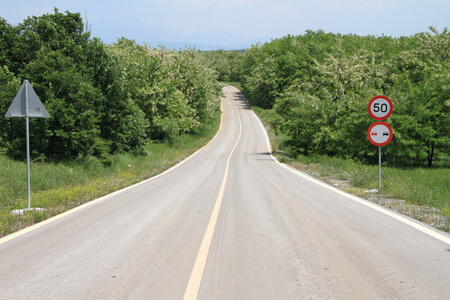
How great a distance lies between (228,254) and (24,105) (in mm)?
6411

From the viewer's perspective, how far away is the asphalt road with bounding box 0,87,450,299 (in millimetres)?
4035

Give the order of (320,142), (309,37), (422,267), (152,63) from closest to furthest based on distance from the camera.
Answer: (422,267)
(320,142)
(152,63)
(309,37)

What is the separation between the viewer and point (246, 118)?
78812 millimetres

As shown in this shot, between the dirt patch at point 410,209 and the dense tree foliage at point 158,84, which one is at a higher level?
the dense tree foliage at point 158,84

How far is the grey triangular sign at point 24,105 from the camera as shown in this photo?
8500mm

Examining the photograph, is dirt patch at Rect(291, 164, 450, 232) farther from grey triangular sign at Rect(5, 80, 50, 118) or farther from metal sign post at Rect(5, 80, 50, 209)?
grey triangular sign at Rect(5, 80, 50, 118)

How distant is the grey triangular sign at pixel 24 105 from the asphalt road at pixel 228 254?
8.55 ft

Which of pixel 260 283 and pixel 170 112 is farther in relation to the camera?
pixel 170 112

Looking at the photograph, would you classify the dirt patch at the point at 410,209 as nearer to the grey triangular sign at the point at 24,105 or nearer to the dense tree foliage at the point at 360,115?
the grey triangular sign at the point at 24,105

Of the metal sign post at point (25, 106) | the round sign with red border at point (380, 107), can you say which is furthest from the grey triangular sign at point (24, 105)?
the round sign with red border at point (380, 107)

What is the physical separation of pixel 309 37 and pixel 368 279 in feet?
335

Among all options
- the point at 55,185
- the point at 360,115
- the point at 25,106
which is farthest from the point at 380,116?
the point at 360,115

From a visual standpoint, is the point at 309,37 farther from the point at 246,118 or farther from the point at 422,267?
the point at 422,267

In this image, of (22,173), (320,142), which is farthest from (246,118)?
(22,173)
